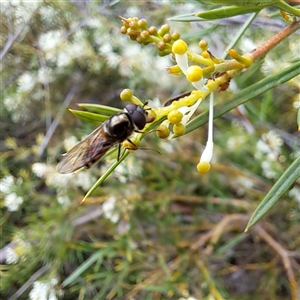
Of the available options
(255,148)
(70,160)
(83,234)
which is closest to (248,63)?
(70,160)

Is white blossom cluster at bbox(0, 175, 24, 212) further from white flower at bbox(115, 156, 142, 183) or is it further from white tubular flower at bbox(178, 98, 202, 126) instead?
white tubular flower at bbox(178, 98, 202, 126)

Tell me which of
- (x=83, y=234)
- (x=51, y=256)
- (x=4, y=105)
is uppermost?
(x=4, y=105)

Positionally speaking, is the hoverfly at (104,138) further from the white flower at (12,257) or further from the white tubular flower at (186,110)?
the white flower at (12,257)

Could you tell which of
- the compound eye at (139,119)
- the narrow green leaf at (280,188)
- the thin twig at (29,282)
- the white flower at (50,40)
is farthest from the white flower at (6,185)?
the narrow green leaf at (280,188)

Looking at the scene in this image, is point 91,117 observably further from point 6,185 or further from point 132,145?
point 6,185

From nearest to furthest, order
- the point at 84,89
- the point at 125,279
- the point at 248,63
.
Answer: the point at 248,63 → the point at 125,279 → the point at 84,89

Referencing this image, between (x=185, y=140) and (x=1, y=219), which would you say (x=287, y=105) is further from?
(x=1, y=219)
